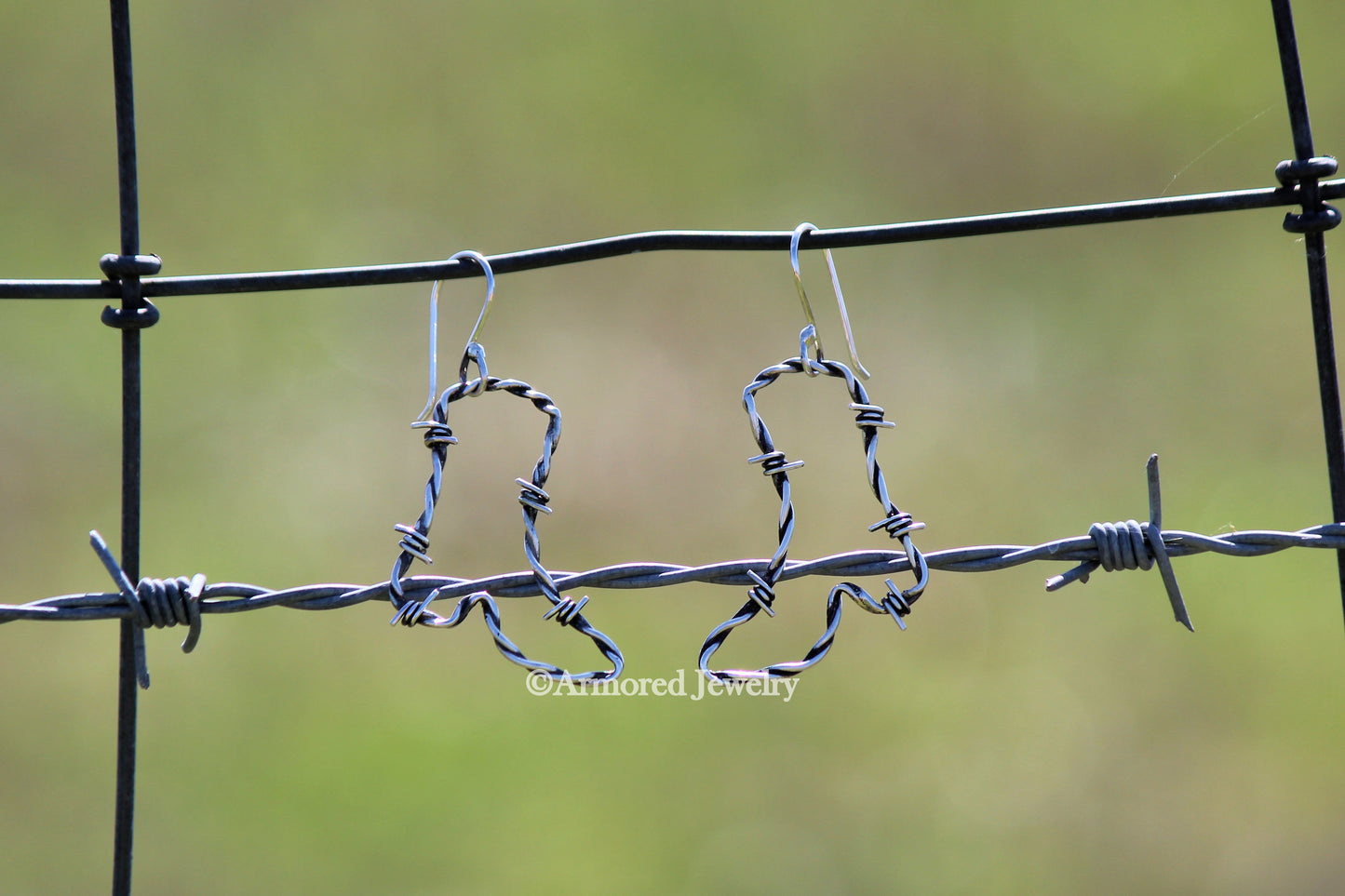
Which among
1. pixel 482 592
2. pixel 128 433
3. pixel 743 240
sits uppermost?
pixel 743 240

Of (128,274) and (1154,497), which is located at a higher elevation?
(128,274)

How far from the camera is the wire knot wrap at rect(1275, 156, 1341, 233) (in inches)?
38.6

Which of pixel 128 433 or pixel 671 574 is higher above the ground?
pixel 128 433

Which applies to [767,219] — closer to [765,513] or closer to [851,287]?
[851,287]

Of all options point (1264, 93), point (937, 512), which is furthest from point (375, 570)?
point (1264, 93)

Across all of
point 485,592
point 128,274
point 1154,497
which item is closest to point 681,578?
point 485,592

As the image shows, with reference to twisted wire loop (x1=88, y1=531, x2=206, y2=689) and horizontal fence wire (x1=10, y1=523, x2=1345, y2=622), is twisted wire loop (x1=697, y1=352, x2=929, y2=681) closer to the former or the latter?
horizontal fence wire (x1=10, y1=523, x2=1345, y2=622)

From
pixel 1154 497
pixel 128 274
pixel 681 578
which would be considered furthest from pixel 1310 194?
pixel 128 274

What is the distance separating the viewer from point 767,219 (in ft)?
20.0

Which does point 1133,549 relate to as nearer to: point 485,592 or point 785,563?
point 785,563

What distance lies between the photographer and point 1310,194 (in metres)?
0.99

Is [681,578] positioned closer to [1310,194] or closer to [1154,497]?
[1154,497]

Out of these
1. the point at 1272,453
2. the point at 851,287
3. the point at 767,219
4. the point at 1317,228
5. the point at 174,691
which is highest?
the point at 767,219

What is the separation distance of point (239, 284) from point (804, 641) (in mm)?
2997
